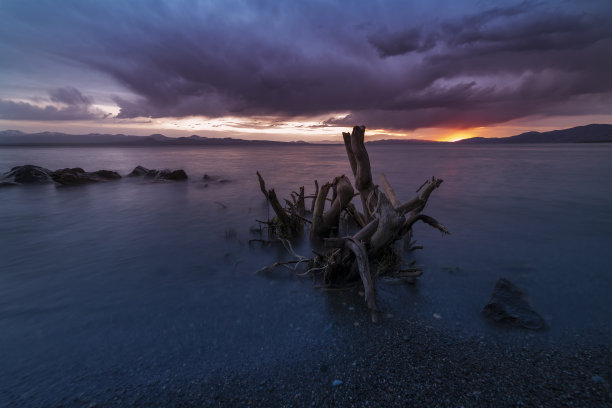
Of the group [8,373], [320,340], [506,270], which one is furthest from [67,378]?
[506,270]

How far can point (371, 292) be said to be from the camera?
15.9 feet

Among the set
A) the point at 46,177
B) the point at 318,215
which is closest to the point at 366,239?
the point at 318,215

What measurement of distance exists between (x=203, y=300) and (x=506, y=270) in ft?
24.1

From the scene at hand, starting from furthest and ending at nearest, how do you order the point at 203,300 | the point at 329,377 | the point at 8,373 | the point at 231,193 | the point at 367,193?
the point at 231,193 < the point at 367,193 < the point at 203,300 < the point at 8,373 < the point at 329,377

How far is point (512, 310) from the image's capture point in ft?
15.8

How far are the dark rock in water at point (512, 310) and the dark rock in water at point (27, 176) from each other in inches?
1146

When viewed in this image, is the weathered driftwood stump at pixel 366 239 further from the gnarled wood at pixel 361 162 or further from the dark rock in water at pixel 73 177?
the dark rock in water at pixel 73 177

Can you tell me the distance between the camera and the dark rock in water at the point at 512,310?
15.2ft

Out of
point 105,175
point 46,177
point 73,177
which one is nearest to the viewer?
point 73,177

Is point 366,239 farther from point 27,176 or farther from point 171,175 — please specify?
point 27,176

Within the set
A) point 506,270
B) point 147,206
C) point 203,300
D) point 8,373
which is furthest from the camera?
point 147,206

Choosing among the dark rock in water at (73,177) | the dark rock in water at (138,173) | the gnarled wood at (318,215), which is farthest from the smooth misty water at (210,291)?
the dark rock in water at (138,173)

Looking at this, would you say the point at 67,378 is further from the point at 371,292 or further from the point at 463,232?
the point at 463,232

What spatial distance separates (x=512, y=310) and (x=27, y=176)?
30.4m
